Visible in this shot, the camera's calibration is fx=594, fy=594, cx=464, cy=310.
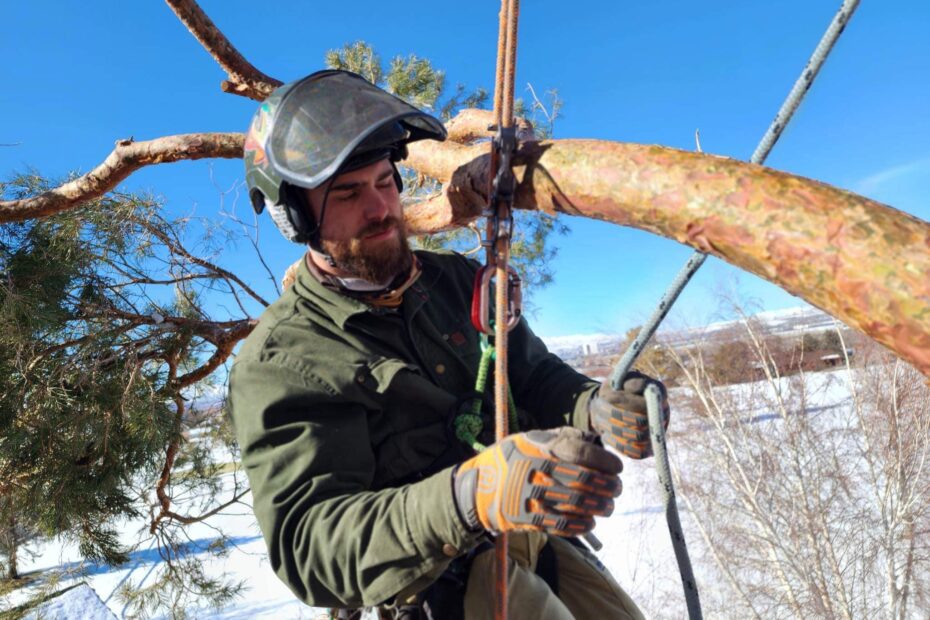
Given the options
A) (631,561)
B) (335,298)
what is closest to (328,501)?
(335,298)

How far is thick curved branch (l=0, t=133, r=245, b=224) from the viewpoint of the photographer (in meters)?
2.83

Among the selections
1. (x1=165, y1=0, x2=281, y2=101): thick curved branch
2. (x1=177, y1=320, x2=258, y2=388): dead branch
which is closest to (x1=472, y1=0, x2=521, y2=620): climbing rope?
(x1=165, y1=0, x2=281, y2=101): thick curved branch

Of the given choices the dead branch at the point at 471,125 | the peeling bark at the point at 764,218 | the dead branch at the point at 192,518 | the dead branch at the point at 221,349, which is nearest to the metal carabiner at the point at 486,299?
the peeling bark at the point at 764,218

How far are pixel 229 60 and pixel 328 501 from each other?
2.65 metres

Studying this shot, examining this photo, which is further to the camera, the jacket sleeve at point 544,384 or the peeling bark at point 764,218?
the jacket sleeve at point 544,384

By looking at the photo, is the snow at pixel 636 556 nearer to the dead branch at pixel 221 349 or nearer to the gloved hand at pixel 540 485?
the dead branch at pixel 221 349

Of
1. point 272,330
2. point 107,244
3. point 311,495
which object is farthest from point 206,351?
point 311,495

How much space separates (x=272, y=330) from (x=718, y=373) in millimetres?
17417

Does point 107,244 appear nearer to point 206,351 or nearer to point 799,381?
point 206,351

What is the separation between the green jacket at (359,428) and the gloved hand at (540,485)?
0.16 ft

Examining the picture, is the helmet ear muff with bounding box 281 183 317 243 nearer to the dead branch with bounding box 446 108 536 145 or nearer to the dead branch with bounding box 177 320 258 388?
the dead branch with bounding box 446 108 536 145

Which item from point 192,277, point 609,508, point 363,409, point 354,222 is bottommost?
point 609,508

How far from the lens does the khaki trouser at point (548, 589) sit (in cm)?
118

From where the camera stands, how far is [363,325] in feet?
4.42
